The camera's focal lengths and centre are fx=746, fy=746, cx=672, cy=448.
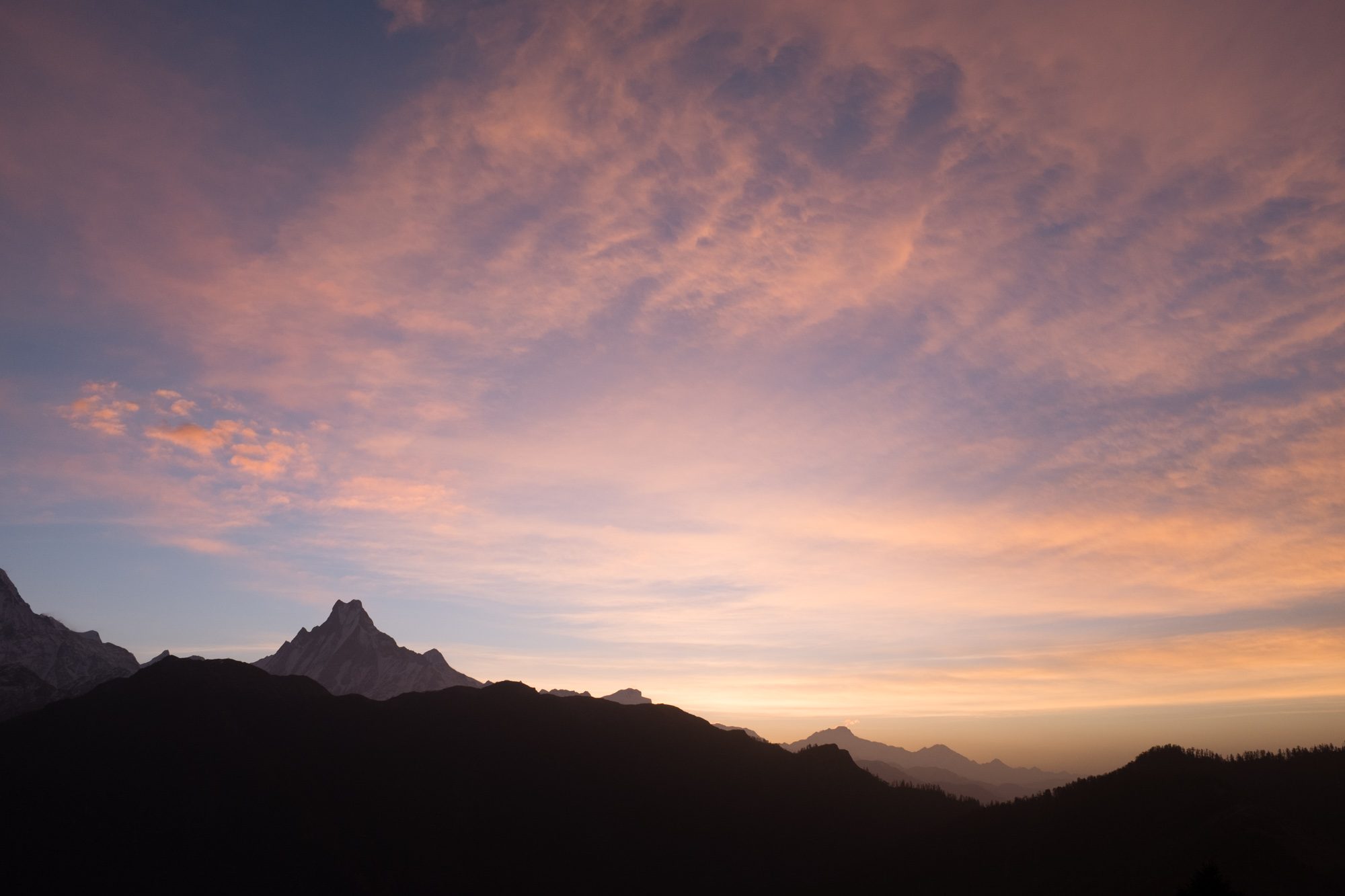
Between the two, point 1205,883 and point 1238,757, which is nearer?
point 1205,883

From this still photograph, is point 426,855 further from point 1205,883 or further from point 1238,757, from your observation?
point 1238,757

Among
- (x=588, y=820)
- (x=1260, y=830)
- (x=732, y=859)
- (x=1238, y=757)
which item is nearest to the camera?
(x=1260, y=830)

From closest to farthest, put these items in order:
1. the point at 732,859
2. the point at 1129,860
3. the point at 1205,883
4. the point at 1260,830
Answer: the point at 1205,883, the point at 1260,830, the point at 1129,860, the point at 732,859

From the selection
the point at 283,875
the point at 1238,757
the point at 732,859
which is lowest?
the point at 283,875

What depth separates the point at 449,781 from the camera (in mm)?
198875

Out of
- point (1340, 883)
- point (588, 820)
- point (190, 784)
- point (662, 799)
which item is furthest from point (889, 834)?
point (190, 784)

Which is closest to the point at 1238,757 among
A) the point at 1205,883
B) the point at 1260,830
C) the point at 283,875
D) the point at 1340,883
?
the point at 1260,830

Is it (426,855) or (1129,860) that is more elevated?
(1129,860)

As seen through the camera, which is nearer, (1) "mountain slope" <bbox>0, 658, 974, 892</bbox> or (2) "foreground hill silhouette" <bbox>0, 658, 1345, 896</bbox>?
(2) "foreground hill silhouette" <bbox>0, 658, 1345, 896</bbox>

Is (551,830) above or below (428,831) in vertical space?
above

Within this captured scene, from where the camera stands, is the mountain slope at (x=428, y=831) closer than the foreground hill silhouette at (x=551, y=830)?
No

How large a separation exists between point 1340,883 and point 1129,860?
2980 centimetres

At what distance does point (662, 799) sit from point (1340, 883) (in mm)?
135883

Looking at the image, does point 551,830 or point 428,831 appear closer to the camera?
point 551,830
